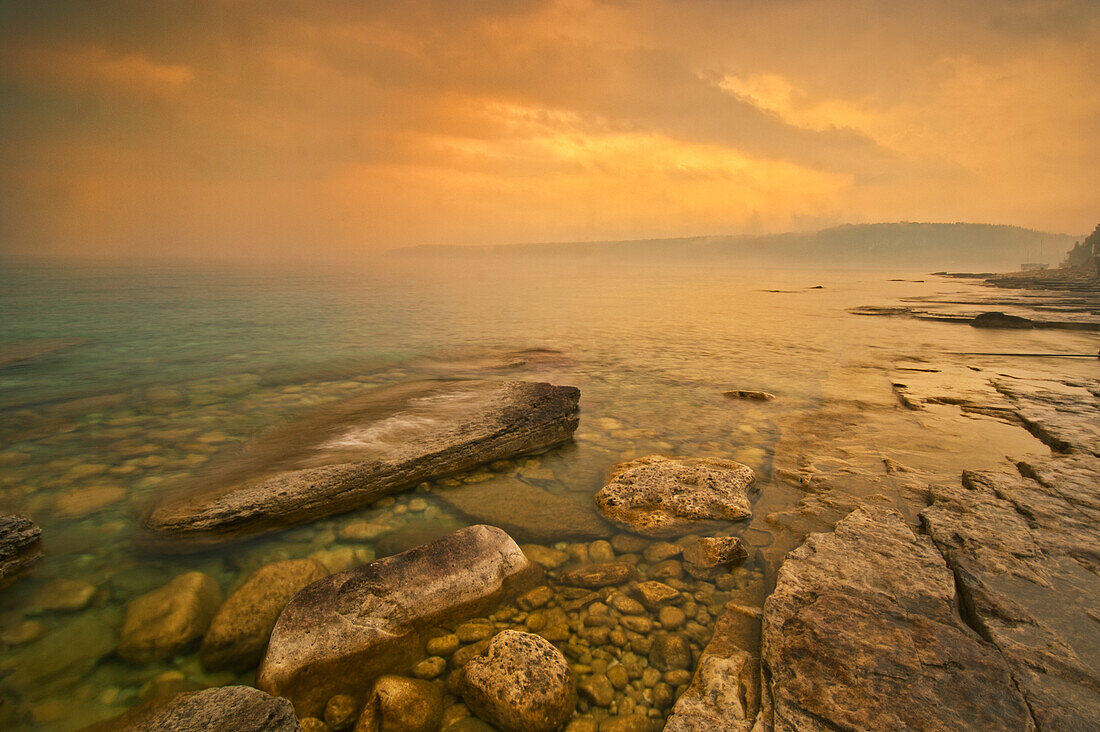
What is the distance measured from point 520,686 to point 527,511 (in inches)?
90.2

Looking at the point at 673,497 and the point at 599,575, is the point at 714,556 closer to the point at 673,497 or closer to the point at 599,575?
the point at 673,497

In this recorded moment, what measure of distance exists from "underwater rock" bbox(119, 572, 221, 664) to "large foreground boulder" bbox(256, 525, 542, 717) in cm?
81

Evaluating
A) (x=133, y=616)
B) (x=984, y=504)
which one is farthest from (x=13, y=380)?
(x=984, y=504)

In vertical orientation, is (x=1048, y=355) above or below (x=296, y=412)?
above

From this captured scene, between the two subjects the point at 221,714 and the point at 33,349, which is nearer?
the point at 221,714

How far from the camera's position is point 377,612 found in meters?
3.21

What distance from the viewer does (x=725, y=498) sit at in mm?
4934

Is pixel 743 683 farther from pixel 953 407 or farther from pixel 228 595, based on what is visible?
pixel 953 407

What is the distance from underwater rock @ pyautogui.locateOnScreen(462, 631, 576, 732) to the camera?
272cm

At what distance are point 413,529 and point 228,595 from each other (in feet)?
5.13

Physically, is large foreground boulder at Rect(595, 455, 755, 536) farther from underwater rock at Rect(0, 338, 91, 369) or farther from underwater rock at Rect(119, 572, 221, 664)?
underwater rock at Rect(0, 338, 91, 369)

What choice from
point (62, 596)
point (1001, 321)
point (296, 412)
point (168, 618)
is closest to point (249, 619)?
point (168, 618)

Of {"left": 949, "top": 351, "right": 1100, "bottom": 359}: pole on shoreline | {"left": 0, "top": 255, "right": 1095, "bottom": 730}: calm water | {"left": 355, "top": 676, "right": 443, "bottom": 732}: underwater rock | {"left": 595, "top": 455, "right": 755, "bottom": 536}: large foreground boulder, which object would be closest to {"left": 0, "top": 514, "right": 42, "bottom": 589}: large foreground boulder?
{"left": 0, "top": 255, "right": 1095, "bottom": 730}: calm water

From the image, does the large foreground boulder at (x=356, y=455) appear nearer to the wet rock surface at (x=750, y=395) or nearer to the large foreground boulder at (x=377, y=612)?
the large foreground boulder at (x=377, y=612)
